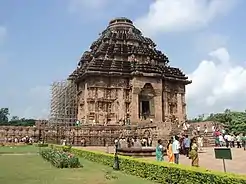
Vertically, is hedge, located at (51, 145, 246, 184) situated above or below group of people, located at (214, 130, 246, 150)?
below

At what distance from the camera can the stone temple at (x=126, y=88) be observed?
4188 cm

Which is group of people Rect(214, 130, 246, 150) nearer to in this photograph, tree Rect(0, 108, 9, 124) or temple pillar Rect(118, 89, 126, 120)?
temple pillar Rect(118, 89, 126, 120)

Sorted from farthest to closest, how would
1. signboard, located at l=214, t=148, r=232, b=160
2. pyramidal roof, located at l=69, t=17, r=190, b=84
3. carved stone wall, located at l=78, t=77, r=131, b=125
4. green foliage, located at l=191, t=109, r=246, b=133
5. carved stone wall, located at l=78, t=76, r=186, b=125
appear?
green foliage, located at l=191, t=109, r=246, b=133, pyramidal roof, located at l=69, t=17, r=190, b=84, carved stone wall, located at l=78, t=76, r=186, b=125, carved stone wall, located at l=78, t=77, r=131, b=125, signboard, located at l=214, t=148, r=232, b=160

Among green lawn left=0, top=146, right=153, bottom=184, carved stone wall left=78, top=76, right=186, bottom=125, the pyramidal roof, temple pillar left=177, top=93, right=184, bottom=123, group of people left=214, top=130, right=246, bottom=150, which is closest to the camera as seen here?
green lawn left=0, top=146, right=153, bottom=184

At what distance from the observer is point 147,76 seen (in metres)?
42.6

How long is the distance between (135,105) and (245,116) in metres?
31.4

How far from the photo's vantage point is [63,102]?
5144 cm

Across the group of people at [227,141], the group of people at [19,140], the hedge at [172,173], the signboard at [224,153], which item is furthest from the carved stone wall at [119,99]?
the signboard at [224,153]

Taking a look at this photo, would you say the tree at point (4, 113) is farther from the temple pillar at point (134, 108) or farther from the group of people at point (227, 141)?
the group of people at point (227, 141)

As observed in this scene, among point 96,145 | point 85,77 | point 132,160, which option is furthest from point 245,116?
point 132,160

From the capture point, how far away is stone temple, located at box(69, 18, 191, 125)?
137 feet

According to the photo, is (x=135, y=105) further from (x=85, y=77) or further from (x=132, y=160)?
(x=132, y=160)

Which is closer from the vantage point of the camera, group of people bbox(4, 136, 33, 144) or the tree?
group of people bbox(4, 136, 33, 144)

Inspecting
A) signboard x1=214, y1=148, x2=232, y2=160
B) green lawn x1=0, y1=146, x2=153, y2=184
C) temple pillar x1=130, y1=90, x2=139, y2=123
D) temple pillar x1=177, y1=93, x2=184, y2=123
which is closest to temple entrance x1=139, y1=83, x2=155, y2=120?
temple pillar x1=130, y1=90, x2=139, y2=123
